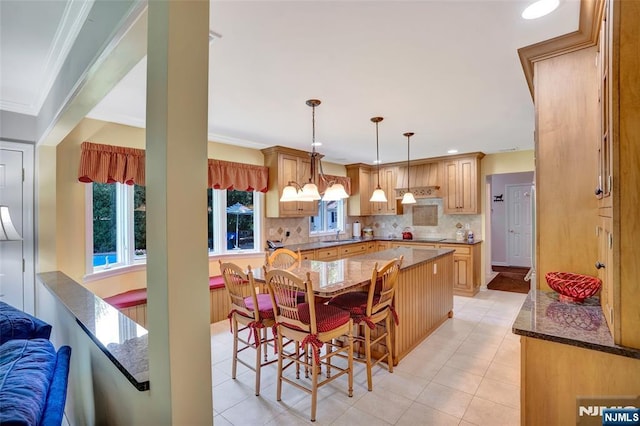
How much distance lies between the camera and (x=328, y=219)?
21.0 ft

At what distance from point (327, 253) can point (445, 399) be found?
3111mm

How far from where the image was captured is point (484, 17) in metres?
1.68

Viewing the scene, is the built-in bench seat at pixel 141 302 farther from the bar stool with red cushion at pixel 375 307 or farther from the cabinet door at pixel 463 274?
the cabinet door at pixel 463 274

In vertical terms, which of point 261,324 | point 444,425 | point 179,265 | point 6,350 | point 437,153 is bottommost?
point 444,425

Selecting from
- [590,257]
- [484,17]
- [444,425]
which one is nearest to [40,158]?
[484,17]

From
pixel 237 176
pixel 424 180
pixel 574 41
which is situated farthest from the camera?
pixel 424 180

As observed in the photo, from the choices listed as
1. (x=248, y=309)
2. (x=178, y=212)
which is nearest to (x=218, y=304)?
(x=248, y=309)

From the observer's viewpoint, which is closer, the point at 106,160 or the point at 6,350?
the point at 6,350

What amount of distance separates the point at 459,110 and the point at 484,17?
1.59 metres

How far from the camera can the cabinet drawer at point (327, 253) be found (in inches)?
198

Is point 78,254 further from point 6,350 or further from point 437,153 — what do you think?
point 437,153

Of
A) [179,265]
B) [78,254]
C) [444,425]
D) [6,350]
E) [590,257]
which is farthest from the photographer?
[78,254]

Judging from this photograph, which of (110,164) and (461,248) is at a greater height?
(110,164)

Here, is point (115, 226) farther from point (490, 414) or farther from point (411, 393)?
point (490, 414)
